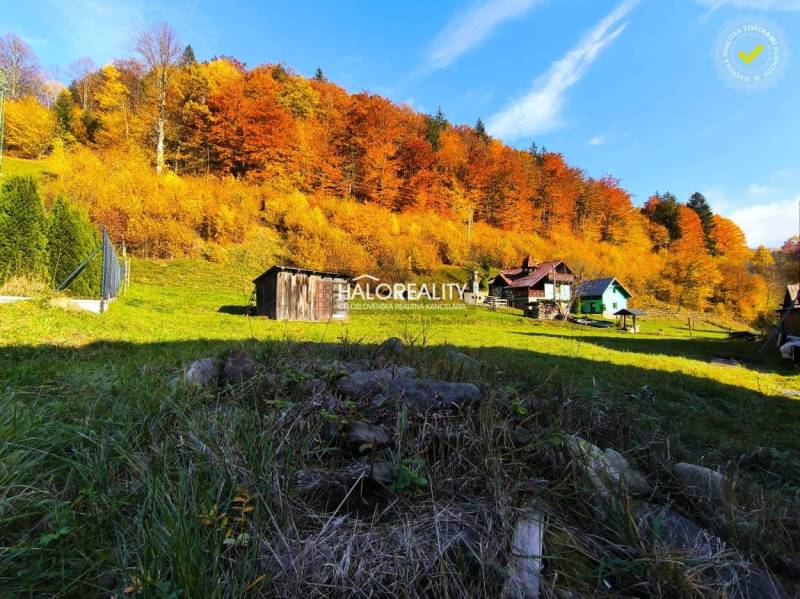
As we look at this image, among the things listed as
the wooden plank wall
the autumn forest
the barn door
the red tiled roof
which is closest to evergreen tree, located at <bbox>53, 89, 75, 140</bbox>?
the autumn forest

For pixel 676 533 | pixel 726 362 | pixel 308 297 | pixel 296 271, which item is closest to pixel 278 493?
pixel 676 533

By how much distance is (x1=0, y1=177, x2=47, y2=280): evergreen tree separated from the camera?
10.4 meters

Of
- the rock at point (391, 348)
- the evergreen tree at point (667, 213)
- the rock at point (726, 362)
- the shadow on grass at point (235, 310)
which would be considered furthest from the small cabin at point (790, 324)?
the evergreen tree at point (667, 213)

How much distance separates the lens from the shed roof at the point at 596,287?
127 feet

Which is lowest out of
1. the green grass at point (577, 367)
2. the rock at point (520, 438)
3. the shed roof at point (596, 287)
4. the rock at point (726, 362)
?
the rock at point (726, 362)

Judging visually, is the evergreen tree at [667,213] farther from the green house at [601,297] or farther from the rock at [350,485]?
the rock at [350,485]

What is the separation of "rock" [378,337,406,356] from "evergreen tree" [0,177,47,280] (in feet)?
37.8

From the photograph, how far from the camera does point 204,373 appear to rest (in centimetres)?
319

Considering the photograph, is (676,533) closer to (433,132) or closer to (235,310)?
(235,310)

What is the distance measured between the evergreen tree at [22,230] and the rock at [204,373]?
10933 millimetres

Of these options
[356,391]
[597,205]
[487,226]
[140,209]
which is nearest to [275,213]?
[140,209]

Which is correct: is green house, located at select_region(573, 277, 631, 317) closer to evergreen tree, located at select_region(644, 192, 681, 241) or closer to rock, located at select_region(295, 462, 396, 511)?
evergreen tree, located at select_region(644, 192, 681, 241)

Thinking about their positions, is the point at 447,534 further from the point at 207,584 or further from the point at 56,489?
the point at 56,489

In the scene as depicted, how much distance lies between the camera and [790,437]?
16.1 ft
